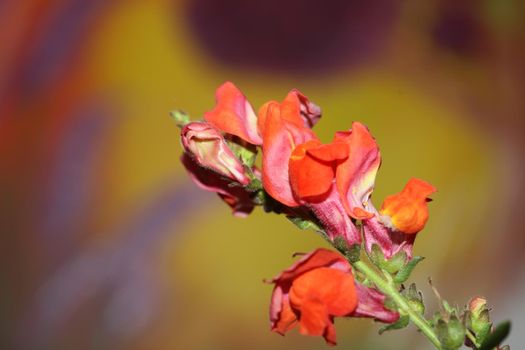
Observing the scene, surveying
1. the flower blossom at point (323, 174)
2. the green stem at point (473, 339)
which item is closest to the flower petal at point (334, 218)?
the flower blossom at point (323, 174)

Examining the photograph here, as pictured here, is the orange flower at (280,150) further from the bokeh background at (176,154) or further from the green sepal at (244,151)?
the bokeh background at (176,154)

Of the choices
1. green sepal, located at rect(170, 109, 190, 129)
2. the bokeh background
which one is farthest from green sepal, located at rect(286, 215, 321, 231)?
the bokeh background

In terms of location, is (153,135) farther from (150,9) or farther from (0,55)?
(0,55)

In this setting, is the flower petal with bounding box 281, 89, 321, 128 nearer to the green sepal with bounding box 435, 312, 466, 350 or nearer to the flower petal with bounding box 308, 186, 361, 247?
the flower petal with bounding box 308, 186, 361, 247

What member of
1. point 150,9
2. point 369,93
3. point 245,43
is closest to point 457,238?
point 369,93

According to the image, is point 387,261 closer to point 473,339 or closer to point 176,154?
point 473,339

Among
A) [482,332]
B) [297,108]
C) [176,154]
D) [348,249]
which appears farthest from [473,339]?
[176,154]

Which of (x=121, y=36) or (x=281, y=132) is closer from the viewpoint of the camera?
(x=281, y=132)

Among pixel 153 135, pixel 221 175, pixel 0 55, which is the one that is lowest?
pixel 153 135
